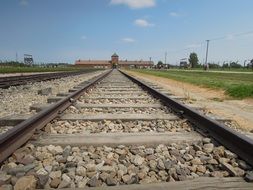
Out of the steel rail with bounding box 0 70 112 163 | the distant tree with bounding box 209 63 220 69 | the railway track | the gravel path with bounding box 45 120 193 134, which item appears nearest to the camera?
the railway track

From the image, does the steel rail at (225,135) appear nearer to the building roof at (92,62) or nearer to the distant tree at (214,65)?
the distant tree at (214,65)

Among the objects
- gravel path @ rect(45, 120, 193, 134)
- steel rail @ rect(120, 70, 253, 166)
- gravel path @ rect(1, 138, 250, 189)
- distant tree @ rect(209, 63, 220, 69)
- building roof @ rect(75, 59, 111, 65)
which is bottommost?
building roof @ rect(75, 59, 111, 65)

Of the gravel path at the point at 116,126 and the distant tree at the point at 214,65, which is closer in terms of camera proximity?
the gravel path at the point at 116,126

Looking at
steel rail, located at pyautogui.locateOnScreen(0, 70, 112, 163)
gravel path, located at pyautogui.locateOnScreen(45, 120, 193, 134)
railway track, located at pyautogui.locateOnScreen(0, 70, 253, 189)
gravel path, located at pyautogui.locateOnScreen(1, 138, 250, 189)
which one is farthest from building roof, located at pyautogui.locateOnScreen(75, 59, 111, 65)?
gravel path, located at pyautogui.locateOnScreen(1, 138, 250, 189)

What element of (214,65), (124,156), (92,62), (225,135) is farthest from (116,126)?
(92,62)

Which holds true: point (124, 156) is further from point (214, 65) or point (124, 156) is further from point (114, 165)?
point (214, 65)

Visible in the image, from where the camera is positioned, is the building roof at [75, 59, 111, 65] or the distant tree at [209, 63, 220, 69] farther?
the building roof at [75, 59, 111, 65]

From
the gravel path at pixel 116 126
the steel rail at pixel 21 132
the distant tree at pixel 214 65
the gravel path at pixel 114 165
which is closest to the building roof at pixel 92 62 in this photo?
the distant tree at pixel 214 65

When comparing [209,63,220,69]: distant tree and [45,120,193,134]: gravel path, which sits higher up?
[45,120,193,134]: gravel path

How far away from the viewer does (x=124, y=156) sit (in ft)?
11.0

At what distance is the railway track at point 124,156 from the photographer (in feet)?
8.77

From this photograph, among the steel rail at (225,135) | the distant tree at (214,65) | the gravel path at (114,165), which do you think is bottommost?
the distant tree at (214,65)

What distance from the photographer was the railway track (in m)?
2.67

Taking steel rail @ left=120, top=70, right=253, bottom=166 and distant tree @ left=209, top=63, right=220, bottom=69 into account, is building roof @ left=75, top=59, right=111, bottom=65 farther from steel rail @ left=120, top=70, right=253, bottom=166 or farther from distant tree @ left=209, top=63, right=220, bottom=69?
steel rail @ left=120, top=70, right=253, bottom=166
